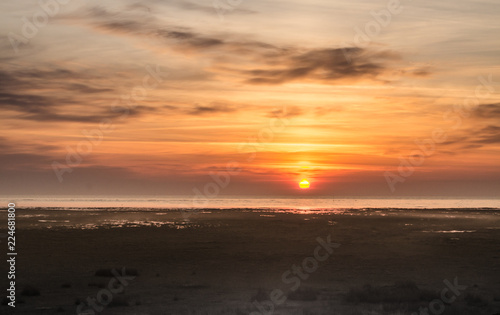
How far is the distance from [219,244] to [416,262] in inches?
659

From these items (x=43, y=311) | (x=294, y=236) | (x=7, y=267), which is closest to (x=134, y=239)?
(x=294, y=236)

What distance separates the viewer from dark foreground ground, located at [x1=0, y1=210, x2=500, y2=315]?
22531mm

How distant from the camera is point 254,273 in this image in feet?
103

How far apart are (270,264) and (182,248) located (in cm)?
1089

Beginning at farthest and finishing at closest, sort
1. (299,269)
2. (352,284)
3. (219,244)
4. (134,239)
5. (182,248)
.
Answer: (134,239) < (219,244) < (182,248) < (299,269) < (352,284)

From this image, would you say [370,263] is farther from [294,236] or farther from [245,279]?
[294,236]

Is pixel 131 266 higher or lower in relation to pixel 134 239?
lower

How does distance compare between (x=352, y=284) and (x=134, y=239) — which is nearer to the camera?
(x=352, y=284)

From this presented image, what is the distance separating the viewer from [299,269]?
32.5 m

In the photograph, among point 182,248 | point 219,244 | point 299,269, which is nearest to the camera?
point 299,269

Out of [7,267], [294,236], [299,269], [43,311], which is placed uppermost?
[294,236]

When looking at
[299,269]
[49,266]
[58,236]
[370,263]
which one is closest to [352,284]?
[299,269]

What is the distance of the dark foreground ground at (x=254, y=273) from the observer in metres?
22.5

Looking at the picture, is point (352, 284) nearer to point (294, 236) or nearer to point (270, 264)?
point (270, 264)
